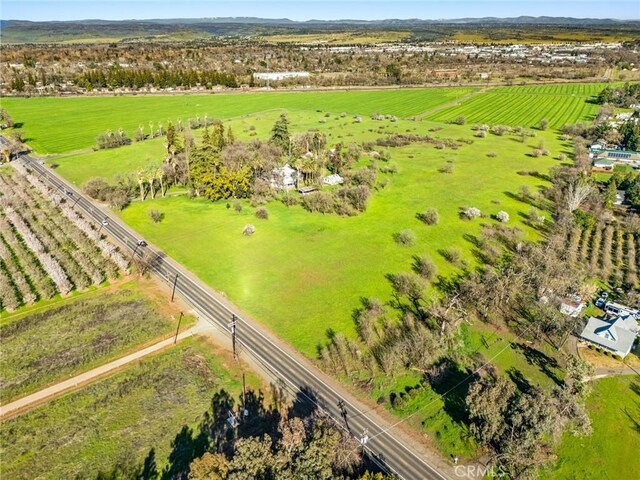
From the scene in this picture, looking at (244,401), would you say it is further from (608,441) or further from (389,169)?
(389,169)

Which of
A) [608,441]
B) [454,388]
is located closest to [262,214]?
[454,388]

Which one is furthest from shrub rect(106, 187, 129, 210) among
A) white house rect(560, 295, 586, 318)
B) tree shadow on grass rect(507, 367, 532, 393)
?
white house rect(560, 295, 586, 318)

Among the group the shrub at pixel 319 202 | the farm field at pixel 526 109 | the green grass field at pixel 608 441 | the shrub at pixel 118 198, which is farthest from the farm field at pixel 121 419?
the farm field at pixel 526 109

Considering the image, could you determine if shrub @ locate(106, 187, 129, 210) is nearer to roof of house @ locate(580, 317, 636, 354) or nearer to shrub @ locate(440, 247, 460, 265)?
shrub @ locate(440, 247, 460, 265)

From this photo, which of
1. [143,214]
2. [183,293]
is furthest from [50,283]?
[143,214]

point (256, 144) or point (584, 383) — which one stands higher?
point (256, 144)

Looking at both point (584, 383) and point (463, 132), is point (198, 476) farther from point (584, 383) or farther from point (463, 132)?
point (463, 132)

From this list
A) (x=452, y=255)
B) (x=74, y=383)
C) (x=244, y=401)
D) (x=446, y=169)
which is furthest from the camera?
(x=446, y=169)
